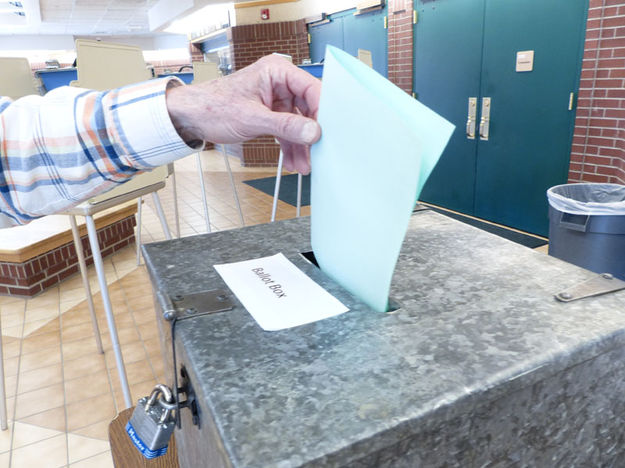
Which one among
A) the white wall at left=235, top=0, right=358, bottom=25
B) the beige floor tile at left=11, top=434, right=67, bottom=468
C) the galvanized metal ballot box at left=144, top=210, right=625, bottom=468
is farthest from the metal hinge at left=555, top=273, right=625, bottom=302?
the white wall at left=235, top=0, right=358, bottom=25

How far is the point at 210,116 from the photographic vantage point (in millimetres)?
660

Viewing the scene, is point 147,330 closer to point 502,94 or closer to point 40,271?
point 40,271

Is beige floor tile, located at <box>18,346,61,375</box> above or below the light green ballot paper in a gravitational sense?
below

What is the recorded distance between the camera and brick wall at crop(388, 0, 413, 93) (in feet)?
14.4

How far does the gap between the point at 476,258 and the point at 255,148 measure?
639cm

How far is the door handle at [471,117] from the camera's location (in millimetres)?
3865

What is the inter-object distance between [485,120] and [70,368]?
11.3 feet

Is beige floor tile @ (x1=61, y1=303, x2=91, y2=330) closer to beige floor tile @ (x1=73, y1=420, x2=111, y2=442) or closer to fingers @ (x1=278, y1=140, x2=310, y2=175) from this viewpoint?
beige floor tile @ (x1=73, y1=420, x2=111, y2=442)

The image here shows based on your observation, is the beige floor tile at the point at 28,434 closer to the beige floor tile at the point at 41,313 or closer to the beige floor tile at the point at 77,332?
the beige floor tile at the point at 77,332

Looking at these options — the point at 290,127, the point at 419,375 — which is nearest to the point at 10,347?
the point at 290,127

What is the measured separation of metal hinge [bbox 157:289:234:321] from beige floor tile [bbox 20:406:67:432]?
1437mm

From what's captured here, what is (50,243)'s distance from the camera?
9.29 ft

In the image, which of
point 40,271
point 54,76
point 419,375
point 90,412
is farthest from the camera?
point 54,76

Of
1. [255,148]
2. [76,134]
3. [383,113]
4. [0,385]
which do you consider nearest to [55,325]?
[0,385]
